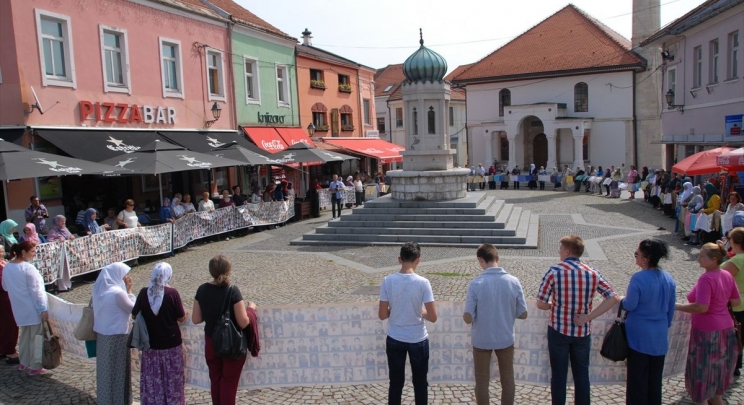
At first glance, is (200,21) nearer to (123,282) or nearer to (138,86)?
(138,86)

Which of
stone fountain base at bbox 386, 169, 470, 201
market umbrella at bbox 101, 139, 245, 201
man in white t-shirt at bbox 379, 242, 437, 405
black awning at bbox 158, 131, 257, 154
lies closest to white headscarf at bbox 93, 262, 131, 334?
man in white t-shirt at bbox 379, 242, 437, 405

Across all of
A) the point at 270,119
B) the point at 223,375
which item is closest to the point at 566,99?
the point at 270,119

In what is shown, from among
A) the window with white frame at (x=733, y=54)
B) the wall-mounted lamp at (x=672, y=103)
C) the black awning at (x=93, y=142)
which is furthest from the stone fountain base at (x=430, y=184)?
the wall-mounted lamp at (x=672, y=103)

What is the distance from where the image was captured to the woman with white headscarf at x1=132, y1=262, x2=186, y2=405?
5328 mm

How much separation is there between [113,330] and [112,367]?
0.40 metres

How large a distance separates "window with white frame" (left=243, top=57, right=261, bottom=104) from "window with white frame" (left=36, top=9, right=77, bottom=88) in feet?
28.0

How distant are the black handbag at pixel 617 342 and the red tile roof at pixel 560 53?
34.2m

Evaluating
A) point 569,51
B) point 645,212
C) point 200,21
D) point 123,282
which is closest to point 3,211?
point 200,21

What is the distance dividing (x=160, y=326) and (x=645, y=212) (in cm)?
1970

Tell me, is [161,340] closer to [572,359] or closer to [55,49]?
[572,359]

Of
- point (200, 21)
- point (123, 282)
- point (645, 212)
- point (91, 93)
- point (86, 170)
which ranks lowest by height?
point (645, 212)

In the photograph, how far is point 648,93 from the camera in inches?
1401

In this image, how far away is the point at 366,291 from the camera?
10.7 metres

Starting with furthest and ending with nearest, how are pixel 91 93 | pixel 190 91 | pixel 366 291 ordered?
pixel 190 91
pixel 91 93
pixel 366 291
